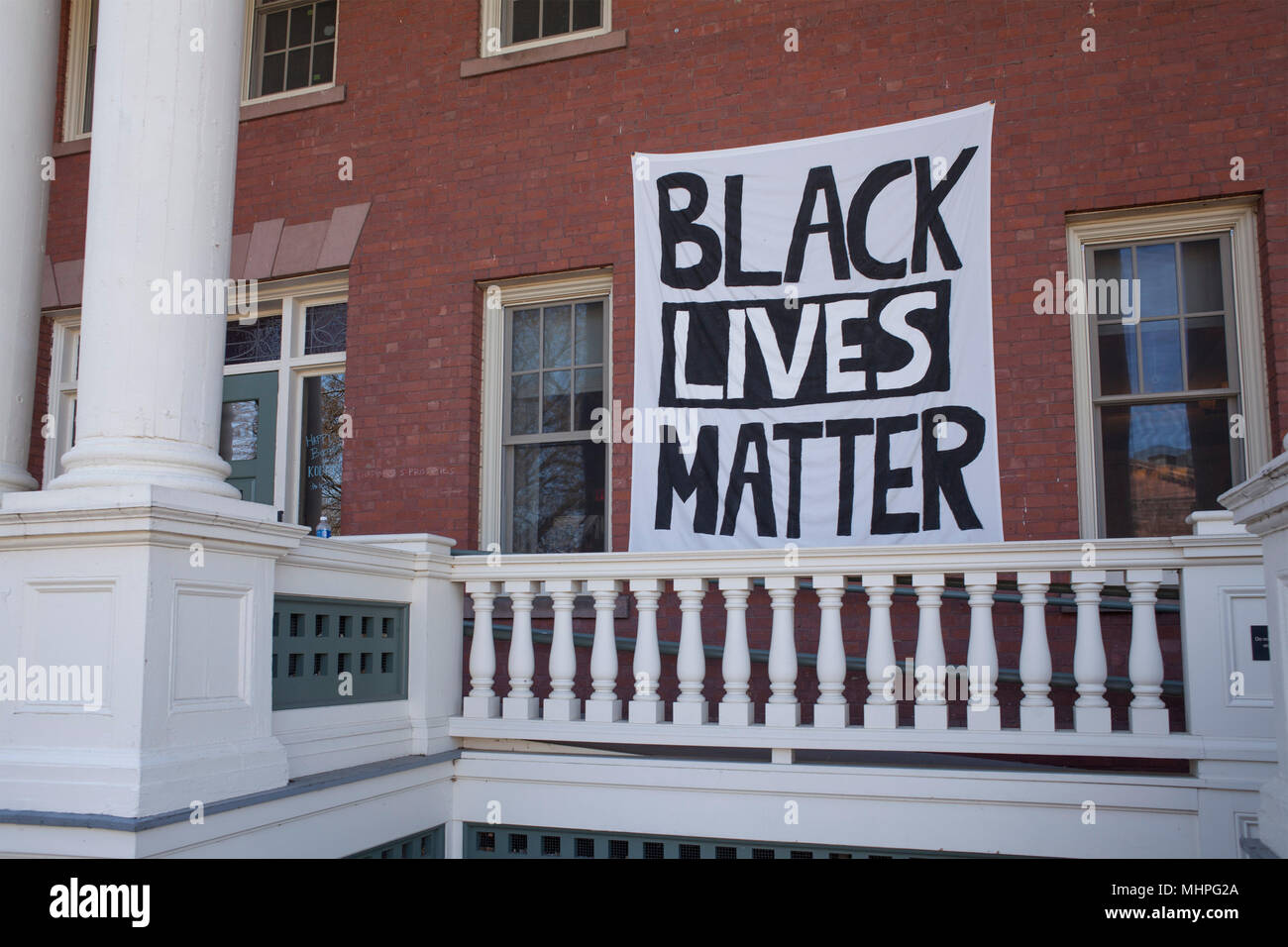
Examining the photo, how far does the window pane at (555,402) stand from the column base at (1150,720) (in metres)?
4.15

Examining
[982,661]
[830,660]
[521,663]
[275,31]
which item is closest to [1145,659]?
[982,661]

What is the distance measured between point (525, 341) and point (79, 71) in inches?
193

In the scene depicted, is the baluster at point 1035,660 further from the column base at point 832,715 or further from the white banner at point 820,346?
the white banner at point 820,346

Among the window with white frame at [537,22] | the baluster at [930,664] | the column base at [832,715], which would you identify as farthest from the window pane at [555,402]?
the baluster at [930,664]

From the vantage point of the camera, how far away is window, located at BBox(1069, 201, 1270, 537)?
6086 mm

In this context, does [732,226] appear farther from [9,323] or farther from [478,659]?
[9,323]

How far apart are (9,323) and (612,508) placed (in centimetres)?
351

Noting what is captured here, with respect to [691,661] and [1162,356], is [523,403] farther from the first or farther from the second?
[1162,356]

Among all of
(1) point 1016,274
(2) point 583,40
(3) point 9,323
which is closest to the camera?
(3) point 9,323

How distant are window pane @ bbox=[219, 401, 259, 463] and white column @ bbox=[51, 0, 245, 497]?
394cm

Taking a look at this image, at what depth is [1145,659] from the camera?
4.49 metres

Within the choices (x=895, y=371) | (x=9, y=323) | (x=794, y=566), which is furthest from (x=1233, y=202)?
(x=9, y=323)

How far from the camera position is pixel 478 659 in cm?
541

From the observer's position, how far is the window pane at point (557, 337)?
7.55m
